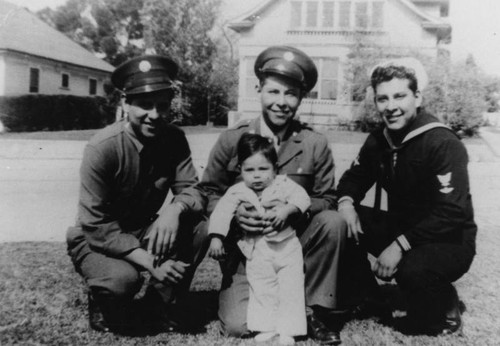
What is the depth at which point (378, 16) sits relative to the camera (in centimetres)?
2316

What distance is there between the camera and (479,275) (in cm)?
455

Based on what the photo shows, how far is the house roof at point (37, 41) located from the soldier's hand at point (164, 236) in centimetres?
1467

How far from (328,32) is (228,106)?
10306 mm

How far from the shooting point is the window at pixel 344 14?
79.4 ft

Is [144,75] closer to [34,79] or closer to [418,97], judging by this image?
[418,97]

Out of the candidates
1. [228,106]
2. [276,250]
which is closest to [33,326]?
[276,250]

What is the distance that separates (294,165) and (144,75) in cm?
111

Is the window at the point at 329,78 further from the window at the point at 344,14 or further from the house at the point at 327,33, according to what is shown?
the window at the point at 344,14

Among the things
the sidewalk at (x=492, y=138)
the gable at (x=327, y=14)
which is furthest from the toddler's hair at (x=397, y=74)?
the gable at (x=327, y=14)

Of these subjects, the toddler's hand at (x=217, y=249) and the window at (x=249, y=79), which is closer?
the toddler's hand at (x=217, y=249)

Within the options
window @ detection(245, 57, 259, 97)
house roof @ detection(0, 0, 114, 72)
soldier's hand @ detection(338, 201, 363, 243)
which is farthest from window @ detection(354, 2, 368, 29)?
soldier's hand @ detection(338, 201, 363, 243)

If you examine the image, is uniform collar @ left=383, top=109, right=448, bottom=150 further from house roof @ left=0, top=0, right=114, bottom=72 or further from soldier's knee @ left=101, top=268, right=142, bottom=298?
house roof @ left=0, top=0, right=114, bottom=72

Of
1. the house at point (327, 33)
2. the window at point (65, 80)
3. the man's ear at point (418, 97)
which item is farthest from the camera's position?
the window at point (65, 80)

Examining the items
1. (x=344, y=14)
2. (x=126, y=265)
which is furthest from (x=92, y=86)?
(x=126, y=265)
